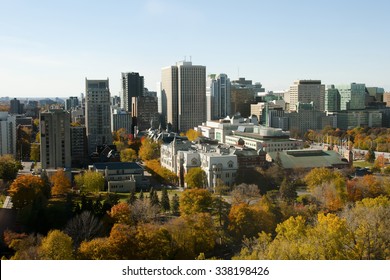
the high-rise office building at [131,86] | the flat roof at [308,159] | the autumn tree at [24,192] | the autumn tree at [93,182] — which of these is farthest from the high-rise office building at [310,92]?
the autumn tree at [24,192]

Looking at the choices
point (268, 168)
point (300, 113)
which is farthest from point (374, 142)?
point (268, 168)

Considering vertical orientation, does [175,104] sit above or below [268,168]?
above

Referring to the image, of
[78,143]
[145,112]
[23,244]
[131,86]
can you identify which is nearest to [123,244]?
[23,244]

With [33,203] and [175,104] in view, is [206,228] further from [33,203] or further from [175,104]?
[175,104]

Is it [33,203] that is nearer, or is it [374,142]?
[33,203]

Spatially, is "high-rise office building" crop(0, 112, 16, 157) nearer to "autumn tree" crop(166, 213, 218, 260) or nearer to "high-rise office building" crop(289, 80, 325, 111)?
"autumn tree" crop(166, 213, 218, 260)

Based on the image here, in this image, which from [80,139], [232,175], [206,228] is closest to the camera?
[206,228]

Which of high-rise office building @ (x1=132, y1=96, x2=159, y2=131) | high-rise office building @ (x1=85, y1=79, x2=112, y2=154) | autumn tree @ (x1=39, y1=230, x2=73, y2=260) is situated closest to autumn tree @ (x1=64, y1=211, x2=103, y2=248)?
autumn tree @ (x1=39, y1=230, x2=73, y2=260)

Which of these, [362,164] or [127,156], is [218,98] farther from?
[362,164]
